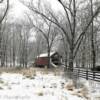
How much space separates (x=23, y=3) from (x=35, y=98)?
54.6ft

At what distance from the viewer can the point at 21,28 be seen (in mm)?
41531

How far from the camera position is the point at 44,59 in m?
→ 34.2

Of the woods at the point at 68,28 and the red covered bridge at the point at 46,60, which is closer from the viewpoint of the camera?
the woods at the point at 68,28

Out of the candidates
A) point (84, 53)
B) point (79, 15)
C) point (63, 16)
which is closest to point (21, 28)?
point (63, 16)

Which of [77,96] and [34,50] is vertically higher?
[34,50]

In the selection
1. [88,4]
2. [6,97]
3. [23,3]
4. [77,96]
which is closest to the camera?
[6,97]

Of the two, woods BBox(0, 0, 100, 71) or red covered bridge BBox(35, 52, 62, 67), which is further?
red covered bridge BBox(35, 52, 62, 67)

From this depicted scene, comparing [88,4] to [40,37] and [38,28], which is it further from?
[40,37]

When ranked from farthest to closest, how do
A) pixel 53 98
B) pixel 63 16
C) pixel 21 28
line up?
pixel 21 28
pixel 63 16
pixel 53 98

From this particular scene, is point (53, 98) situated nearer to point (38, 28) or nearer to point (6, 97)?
point (6, 97)

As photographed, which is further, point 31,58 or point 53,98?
point 31,58

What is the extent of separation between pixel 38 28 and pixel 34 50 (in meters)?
31.2

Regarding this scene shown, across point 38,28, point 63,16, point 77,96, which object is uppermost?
point 63,16

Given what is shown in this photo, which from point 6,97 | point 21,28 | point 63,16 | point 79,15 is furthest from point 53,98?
point 21,28
